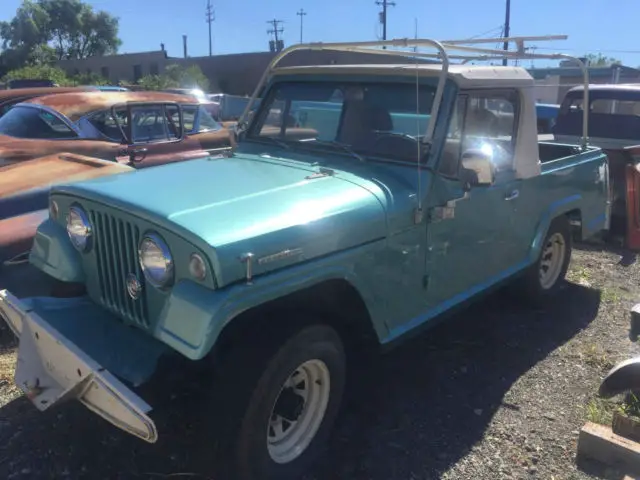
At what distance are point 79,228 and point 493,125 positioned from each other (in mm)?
2707

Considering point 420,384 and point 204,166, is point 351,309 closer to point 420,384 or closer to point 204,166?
point 420,384

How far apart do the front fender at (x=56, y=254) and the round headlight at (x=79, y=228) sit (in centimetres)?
9

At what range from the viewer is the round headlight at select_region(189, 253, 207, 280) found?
247 centimetres

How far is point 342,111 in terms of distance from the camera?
3955 mm

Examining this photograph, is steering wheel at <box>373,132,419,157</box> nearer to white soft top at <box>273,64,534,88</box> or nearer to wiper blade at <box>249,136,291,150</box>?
white soft top at <box>273,64,534,88</box>

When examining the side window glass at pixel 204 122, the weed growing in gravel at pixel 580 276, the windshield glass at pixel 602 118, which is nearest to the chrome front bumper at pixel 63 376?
the weed growing in gravel at pixel 580 276

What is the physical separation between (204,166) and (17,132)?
476cm

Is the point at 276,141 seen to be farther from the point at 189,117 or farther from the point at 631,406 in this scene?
the point at 189,117

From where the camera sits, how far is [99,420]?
3396mm

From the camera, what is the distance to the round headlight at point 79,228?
310cm

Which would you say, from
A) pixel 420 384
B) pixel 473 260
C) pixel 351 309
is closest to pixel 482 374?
pixel 420 384

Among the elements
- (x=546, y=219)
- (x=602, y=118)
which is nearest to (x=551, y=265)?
(x=546, y=219)

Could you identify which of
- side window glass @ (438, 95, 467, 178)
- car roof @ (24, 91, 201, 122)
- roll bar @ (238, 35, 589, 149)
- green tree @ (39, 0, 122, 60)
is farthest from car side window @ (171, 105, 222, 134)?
Result: green tree @ (39, 0, 122, 60)

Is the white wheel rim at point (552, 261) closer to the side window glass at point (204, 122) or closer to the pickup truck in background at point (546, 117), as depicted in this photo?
the side window glass at point (204, 122)
